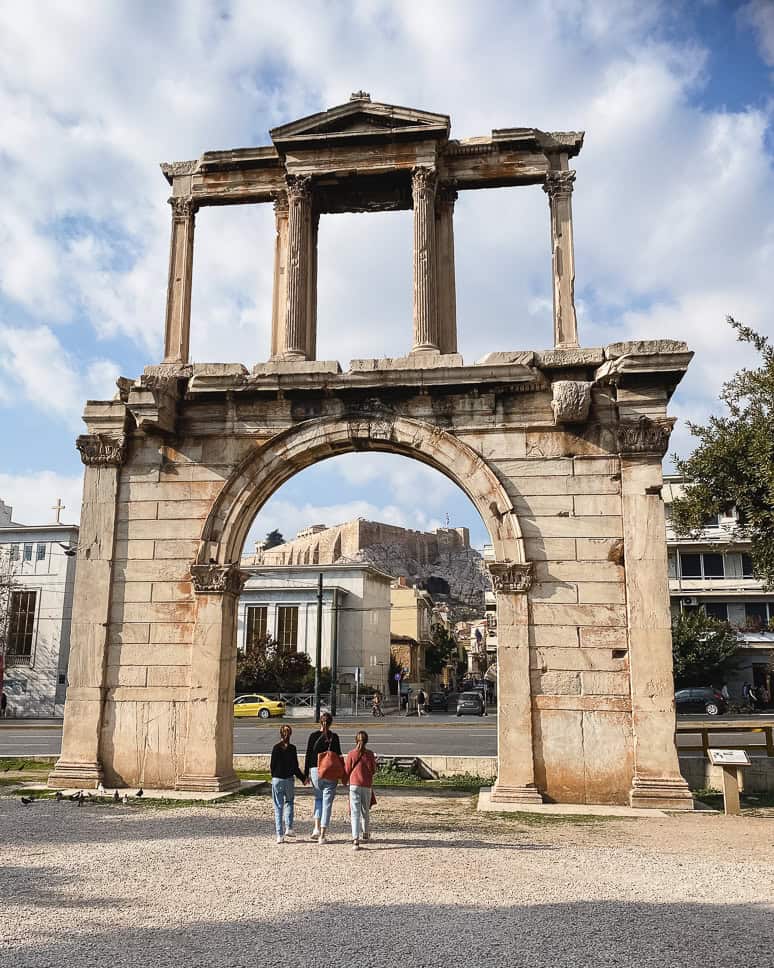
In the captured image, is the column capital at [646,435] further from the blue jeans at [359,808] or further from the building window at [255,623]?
the building window at [255,623]

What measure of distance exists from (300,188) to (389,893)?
36.0 ft

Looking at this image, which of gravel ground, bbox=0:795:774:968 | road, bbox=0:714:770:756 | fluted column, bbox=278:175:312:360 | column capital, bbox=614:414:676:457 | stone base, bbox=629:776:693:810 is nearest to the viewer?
gravel ground, bbox=0:795:774:968

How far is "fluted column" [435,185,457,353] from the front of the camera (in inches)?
564

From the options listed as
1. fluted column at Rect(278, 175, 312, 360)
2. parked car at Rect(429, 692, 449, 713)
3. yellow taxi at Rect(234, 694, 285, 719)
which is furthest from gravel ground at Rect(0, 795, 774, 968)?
parked car at Rect(429, 692, 449, 713)

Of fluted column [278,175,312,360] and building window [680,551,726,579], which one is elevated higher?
fluted column [278,175,312,360]

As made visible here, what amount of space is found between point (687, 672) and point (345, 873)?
30.7 metres

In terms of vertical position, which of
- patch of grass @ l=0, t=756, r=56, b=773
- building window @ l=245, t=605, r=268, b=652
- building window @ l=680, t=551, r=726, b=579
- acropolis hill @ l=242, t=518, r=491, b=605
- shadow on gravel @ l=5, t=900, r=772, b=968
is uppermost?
acropolis hill @ l=242, t=518, r=491, b=605

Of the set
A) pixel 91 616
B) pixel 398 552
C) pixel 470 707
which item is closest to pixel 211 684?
pixel 91 616

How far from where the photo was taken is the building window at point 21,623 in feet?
128

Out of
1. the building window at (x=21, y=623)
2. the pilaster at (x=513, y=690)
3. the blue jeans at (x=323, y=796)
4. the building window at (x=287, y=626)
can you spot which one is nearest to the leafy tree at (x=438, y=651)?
the building window at (x=287, y=626)

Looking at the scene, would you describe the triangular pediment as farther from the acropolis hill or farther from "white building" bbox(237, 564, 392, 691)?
the acropolis hill

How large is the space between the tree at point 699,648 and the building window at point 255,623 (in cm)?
1989

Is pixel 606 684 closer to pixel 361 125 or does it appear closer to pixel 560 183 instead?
pixel 560 183

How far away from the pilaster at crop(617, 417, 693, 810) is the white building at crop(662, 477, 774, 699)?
1053 inches
